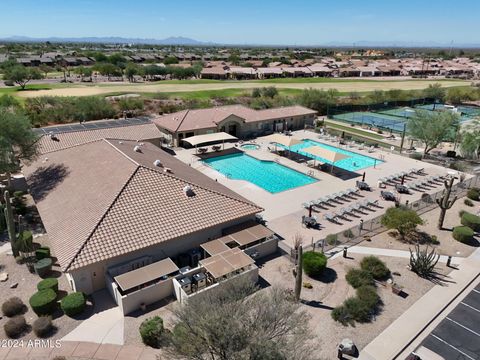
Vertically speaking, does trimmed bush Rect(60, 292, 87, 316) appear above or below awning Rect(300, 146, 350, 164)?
below

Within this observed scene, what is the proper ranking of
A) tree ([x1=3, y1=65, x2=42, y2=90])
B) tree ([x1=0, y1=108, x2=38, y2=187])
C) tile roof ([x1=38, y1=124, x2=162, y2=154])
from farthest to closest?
tree ([x1=3, y1=65, x2=42, y2=90])
tile roof ([x1=38, y1=124, x2=162, y2=154])
tree ([x1=0, y1=108, x2=38, y2=187])

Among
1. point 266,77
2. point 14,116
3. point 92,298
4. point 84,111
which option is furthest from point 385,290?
point 266,77

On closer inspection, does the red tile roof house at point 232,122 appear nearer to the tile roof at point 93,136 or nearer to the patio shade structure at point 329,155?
the tile roof at point 93,136

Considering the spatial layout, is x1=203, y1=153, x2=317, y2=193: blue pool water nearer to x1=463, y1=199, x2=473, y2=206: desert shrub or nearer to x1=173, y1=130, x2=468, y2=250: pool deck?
x1=173, y1=130, x2=468, y2=250: pool deck

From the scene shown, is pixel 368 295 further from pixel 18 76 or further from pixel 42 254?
pixel 18 76

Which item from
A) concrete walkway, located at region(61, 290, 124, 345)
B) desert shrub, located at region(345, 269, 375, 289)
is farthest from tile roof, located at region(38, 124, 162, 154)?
desert shrub, located at region(345, 269, 375, 289)

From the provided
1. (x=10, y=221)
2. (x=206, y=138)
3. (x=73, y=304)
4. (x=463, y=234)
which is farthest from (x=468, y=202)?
(x=10, y=221)

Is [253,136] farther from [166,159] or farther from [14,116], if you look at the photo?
[14,116]
